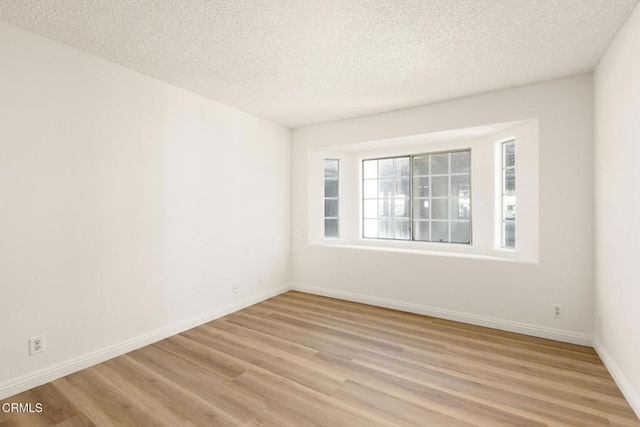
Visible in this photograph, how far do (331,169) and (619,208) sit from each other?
3.41 meters

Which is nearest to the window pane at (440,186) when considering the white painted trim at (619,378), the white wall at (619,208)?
the white wall at (619,208)

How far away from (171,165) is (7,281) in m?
1.54

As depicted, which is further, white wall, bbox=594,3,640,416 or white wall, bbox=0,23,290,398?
white wall, bbox=0,23,290,398

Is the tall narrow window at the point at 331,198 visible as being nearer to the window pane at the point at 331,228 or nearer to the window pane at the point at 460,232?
the window pane at the point at 331,228

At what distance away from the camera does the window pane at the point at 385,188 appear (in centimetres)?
462

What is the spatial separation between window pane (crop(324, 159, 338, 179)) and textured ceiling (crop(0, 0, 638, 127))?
170 cm

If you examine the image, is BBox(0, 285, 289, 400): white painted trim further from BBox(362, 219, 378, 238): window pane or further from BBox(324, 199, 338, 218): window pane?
BBox(362, 219, 378, 238): window pane

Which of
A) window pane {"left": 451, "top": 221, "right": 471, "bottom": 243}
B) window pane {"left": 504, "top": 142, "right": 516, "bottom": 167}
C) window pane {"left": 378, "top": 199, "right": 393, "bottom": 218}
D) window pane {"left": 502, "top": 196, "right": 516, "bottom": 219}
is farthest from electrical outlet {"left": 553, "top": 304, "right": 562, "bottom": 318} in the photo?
window pane {"left": 378, "top": 199, "right": 393, "bottom": 218}

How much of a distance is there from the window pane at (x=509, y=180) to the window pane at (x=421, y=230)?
1.10 metres

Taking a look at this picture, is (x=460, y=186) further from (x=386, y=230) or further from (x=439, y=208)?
(x=386, y=230)

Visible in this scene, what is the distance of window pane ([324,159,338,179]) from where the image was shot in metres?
4.83

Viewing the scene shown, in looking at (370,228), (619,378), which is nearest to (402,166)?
(370,228)

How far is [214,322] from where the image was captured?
3395mm

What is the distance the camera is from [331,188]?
4.85 metres
